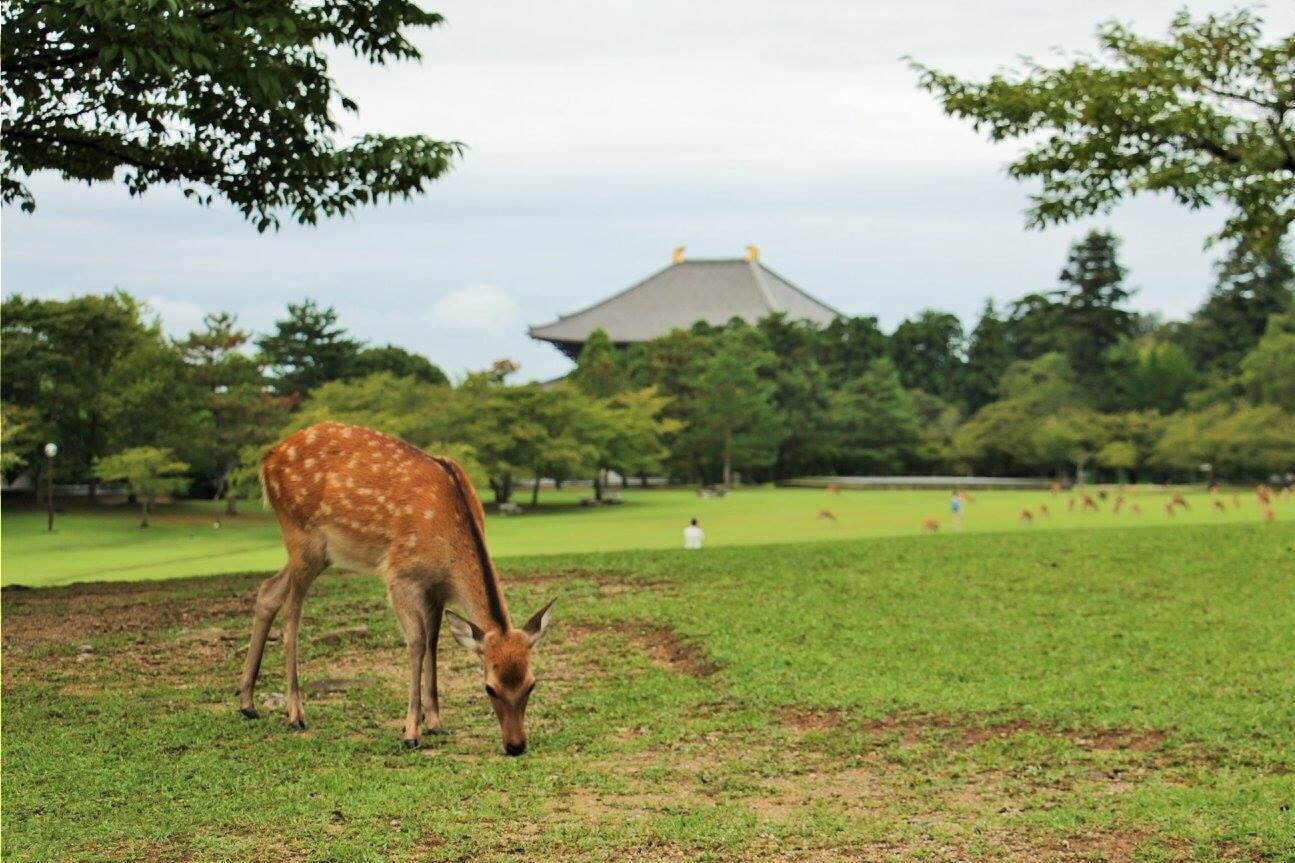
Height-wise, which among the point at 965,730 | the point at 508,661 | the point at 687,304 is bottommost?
the point at 965,730

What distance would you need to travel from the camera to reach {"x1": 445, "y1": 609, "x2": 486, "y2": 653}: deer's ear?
662 cm

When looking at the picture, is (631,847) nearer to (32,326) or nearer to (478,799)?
(478,799)

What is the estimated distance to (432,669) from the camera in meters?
7.64

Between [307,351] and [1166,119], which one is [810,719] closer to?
[1166,119]

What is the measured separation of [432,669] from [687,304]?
224ft

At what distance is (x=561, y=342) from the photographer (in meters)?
70.6

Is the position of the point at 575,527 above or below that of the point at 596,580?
below

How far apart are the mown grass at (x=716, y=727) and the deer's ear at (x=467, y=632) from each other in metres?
0.64

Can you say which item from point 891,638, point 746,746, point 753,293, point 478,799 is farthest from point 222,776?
point 753,293

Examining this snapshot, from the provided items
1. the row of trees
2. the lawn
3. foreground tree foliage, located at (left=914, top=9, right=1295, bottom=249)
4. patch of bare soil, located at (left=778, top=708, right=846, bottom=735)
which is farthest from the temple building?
patch of bare soil, located at (left=778, top=708, right=846, bottom=735)

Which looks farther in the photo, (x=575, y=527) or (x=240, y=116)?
(x=575, y=527)

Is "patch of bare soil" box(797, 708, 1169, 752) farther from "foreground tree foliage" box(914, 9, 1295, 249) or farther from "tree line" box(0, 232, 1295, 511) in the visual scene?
"tree line" box(0, 232, 1295, 511)

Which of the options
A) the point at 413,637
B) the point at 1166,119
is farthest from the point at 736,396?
the point at 413,637

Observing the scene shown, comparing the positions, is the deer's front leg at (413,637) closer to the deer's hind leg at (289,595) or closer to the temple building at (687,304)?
the deer's hind leg at (289,595)
